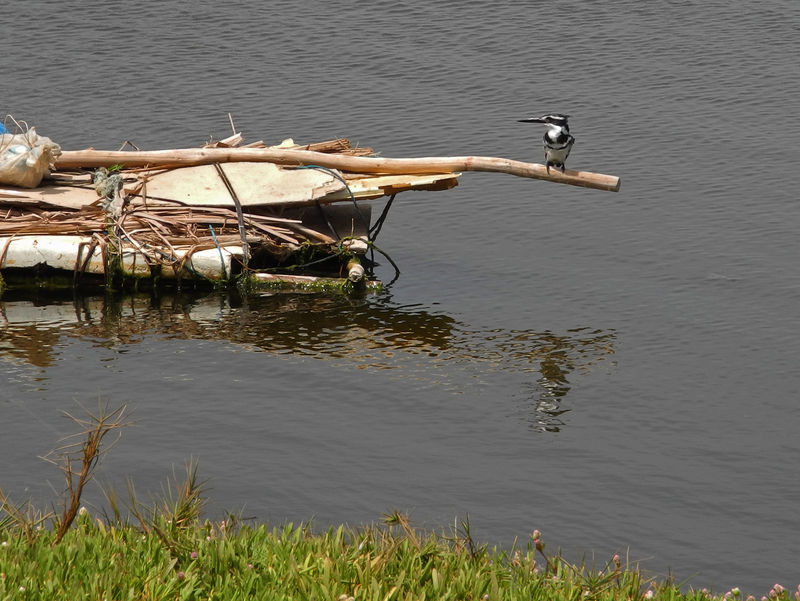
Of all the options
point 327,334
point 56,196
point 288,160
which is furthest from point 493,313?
point 56,196

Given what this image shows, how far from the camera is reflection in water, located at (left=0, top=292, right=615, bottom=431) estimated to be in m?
21.4

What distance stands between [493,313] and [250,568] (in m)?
13.5

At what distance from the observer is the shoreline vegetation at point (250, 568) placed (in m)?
10.0

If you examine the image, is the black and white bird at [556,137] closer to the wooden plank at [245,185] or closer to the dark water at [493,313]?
the dark water at [493,313]

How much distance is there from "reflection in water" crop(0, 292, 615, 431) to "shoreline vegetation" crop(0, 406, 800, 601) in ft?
30.1

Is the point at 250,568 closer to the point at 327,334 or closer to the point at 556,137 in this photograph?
the point at 556,137

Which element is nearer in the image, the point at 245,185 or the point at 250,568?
the point at 250,568

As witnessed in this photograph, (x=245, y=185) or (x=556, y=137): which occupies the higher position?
(x=556, y=137)

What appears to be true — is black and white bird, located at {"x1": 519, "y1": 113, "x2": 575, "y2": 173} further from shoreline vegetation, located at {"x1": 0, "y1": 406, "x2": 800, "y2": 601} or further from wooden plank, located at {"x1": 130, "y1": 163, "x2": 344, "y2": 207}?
shoreline vegetation, located at {"x1": 0, "y1": 406, "x2": 800, "y2": 601}

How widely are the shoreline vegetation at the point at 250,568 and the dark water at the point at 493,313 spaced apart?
507cm

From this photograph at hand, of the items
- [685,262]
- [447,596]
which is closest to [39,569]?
[447,596]

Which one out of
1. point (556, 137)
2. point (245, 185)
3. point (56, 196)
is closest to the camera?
point (556, 137)

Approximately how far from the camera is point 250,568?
10461mm

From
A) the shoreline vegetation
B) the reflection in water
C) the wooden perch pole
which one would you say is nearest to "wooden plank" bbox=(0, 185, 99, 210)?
the wooden perch pole
